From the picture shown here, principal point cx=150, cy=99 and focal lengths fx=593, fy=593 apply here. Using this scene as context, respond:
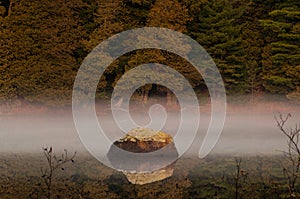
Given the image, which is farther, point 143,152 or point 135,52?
point 135,52

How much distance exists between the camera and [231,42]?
957 inches

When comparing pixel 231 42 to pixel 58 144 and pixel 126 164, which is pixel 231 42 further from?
pixel 126 164

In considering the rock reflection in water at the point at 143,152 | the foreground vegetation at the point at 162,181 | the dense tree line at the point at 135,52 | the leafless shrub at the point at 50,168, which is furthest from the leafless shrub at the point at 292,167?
the dense tree line at the point at 135,52

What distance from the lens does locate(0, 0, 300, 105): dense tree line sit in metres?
23.5

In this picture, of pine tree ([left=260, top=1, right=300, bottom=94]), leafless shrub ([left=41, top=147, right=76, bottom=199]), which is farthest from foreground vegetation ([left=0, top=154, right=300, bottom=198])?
pine tree ([left=260, top=1, right=300, bottom=94])

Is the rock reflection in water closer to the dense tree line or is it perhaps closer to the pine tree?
the dense tree line

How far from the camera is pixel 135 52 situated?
81.4ft

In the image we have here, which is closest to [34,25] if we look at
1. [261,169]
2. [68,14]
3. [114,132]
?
[68,14]

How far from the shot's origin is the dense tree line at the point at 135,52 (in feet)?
76.9

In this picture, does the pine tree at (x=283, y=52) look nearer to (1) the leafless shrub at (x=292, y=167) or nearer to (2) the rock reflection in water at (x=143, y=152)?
(1) the leafless shrub at (x=292, y=167)

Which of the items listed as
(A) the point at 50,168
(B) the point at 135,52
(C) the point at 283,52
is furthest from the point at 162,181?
(C) the point at 283,52

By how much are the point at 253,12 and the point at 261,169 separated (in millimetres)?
15505

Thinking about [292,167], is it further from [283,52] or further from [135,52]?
[135,52]

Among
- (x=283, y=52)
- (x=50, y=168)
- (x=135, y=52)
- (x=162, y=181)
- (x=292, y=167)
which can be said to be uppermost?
(x=283, y=52)
